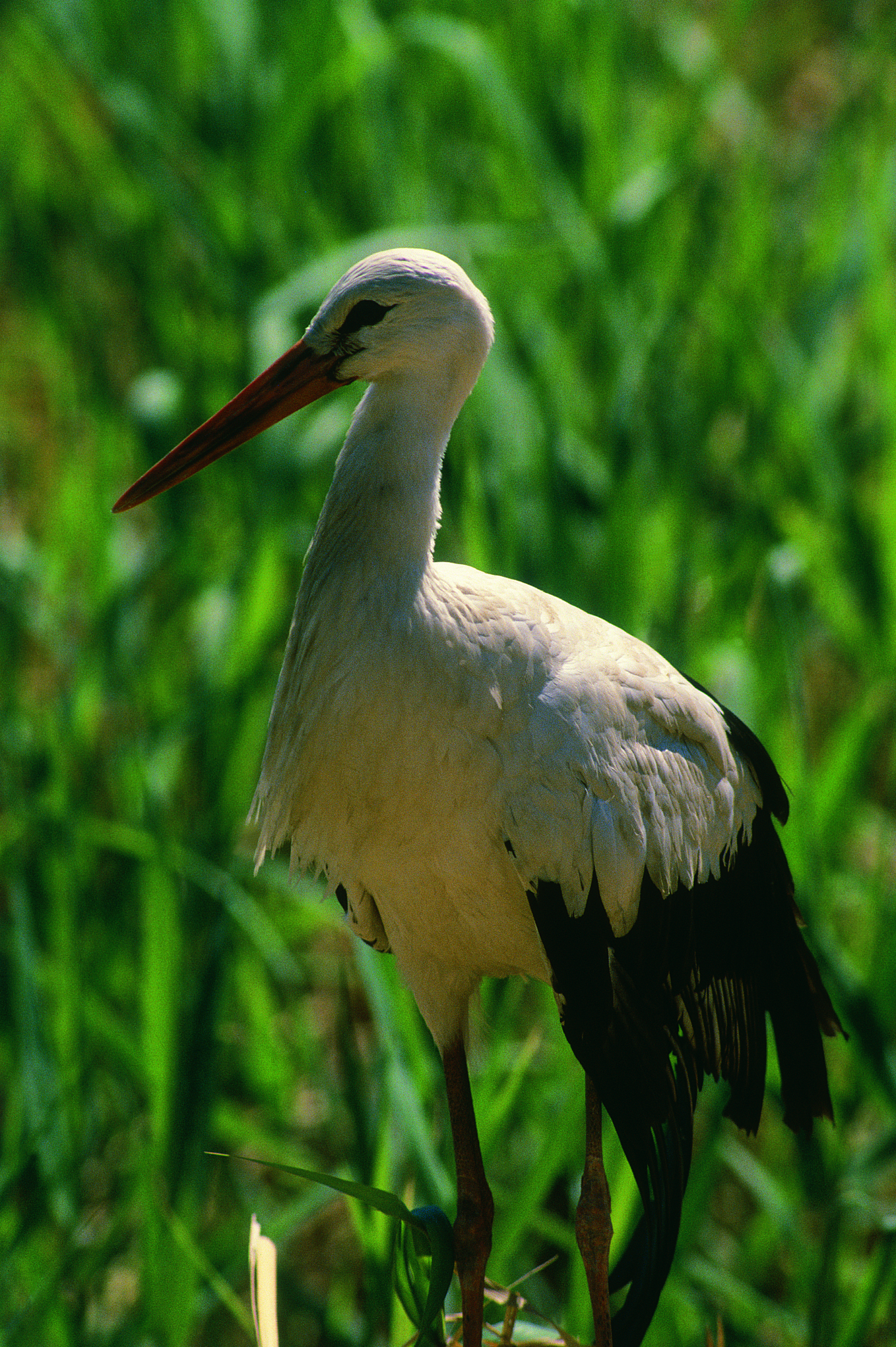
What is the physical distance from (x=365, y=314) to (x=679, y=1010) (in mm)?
1081

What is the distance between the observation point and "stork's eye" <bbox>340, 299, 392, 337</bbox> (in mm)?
1782

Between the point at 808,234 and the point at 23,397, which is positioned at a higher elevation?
the point at 808,234

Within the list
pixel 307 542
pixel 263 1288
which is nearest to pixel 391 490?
pixel 263 1288

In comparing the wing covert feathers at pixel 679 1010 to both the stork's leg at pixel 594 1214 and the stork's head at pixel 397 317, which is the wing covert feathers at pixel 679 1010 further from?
the stork's head at pixel 397 317

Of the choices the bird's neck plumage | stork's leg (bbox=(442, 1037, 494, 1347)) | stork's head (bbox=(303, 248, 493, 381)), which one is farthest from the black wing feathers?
stork's head (bbox=(303, 248, 493, 381))

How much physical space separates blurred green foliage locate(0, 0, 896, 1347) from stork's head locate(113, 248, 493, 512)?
0.78m

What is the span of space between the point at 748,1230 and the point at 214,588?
2122 mm

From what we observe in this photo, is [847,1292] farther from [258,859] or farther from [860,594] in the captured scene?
[258,859]

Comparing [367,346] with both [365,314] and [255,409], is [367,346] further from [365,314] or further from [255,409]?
[255,409]

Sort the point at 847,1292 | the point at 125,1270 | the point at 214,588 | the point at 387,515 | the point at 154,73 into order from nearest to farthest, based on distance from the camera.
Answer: the point at 387,515 < the point at 847,1292 < the point at 125,1270 < the point at 214,588 < the point at 154,73

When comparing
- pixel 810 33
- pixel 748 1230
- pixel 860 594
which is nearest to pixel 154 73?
pixel 860 594

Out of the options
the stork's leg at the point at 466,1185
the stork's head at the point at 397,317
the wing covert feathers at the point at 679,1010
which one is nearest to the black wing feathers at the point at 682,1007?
the wing covert feathers at the point at 679,1010

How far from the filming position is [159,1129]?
2572 mm

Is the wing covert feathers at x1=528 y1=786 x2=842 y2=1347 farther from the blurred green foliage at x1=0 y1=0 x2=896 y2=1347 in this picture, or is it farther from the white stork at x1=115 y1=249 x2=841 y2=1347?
the blurred green foliage at x1=0 y1=0 x2=896 y2=1347
